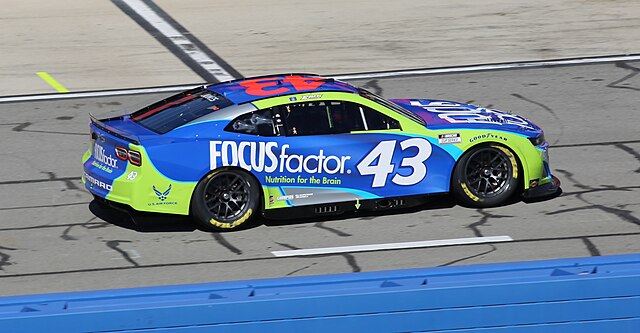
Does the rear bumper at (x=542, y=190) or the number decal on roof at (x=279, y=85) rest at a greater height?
the number decal on roof at (x=279, y=85)

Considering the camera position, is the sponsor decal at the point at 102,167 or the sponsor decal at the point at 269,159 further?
the sponsor decal at the point at 102,167

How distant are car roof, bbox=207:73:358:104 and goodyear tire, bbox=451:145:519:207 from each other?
1.32m

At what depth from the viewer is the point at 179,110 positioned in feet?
35.9

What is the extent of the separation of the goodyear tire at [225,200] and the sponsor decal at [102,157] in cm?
84

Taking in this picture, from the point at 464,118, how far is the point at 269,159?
214 centimetres

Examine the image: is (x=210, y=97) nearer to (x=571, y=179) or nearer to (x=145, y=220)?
(x=145, y=220)

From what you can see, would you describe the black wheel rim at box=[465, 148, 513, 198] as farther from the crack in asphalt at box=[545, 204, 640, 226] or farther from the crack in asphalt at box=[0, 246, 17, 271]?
the crack in asphalt at box=[0, 246, 17, 271]

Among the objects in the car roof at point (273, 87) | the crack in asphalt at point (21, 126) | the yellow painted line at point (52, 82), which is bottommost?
the crack in asphalt at point (21, 126)

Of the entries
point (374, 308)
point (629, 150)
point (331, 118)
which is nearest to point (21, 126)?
point (331, 118)

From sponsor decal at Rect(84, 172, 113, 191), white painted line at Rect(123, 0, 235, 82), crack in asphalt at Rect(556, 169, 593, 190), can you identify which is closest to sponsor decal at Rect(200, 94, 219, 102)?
sponsor decal at Rect(84, 172, 113, 191)

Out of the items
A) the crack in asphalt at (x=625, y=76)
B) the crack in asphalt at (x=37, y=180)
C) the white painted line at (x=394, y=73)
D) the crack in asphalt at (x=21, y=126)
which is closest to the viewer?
the crack in asphalt at (x=37, y=180)

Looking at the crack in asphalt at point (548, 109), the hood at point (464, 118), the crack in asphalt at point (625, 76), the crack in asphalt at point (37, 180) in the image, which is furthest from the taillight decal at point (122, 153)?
the crack in asphalt at point (625, 76)

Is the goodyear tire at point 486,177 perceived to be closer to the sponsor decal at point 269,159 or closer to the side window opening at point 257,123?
the sponsor decal at point 269,159

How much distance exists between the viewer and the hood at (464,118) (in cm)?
1118
